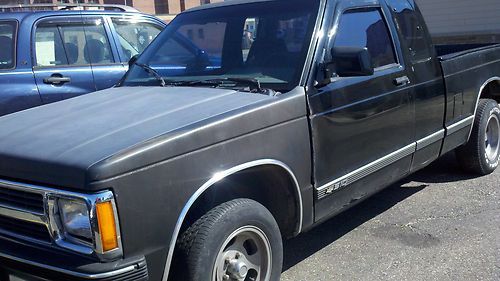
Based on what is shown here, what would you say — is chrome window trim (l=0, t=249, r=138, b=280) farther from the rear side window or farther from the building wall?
the building wall

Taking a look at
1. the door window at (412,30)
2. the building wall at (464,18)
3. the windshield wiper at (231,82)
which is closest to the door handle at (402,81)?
the door window at (412,30)

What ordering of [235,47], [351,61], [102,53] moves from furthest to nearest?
1. [102,53]
2. [235,47]
3. [351,61]

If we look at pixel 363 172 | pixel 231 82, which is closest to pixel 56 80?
pixel 231 82

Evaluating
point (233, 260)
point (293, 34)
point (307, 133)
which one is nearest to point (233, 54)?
point (293, 34)

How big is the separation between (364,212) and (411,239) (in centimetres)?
70

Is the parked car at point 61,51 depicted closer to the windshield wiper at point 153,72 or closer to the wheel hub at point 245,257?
the windshield wiper at point 153,72

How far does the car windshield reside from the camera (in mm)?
3604

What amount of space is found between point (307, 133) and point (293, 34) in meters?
0.76

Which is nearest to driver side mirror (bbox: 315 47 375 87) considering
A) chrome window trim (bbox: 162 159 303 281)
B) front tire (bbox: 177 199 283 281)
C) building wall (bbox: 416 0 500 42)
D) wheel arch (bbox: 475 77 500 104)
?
chrome window trim (bbox: 162 159 303 281)

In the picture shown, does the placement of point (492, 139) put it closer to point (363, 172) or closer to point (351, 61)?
point (363, 172)

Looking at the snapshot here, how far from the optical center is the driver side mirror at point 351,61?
3.43 meters

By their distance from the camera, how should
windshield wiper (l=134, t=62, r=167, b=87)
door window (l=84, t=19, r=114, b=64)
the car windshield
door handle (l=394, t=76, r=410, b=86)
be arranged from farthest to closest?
door window (l=84, t=19, r=114, b=64) → door handle (l=394, t=76, r=410, b=86) → windshield wiper (l=134, t=62, r=167, b=87) → the car windshield

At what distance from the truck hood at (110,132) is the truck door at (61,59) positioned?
2378 millimetres

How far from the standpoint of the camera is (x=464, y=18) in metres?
16.1
